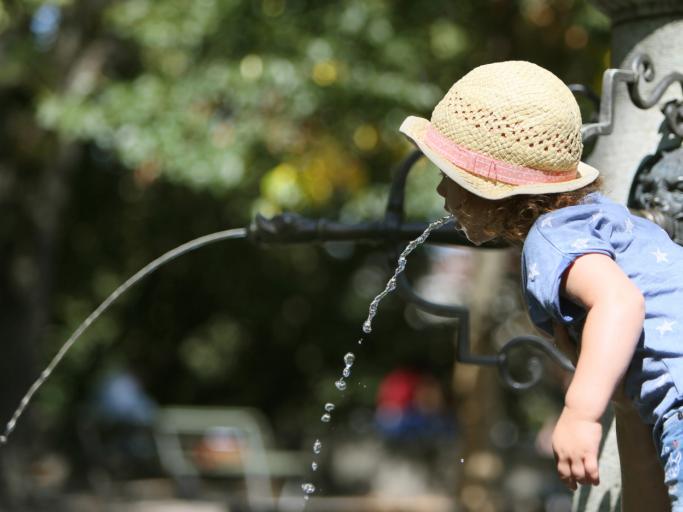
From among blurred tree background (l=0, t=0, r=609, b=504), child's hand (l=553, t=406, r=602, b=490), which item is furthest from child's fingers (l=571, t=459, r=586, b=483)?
blurred tree background (l=0, t=0, r=609, b=504)

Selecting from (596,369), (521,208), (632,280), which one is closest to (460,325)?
(521,208)

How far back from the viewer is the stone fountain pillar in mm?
2969

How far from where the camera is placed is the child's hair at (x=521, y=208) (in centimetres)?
232

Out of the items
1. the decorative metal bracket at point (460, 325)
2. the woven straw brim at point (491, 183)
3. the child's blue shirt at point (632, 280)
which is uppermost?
the woven straw brim at point (491, 183)

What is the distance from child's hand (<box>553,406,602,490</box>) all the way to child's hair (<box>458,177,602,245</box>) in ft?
1.28

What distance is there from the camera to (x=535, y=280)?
2188mm

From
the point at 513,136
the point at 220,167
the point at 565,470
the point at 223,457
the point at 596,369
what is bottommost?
the point at 223,457

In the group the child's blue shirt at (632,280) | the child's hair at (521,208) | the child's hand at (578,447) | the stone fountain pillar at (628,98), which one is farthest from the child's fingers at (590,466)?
the stone fountain pillar at (628,98)

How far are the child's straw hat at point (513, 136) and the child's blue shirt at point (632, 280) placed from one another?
0.29 ft

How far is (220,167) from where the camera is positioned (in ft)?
23.9

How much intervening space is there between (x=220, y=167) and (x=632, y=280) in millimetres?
5226

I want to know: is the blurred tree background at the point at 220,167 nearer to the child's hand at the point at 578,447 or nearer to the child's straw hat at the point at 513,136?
the child's straw hat at the point at 513,136

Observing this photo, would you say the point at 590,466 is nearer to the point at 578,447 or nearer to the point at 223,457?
the point at 578,447

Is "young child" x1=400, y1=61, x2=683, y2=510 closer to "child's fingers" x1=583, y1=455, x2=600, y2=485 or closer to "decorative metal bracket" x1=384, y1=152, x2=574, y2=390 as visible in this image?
"child's fingers" x1=583, y1=455, x2=600, y2=485
